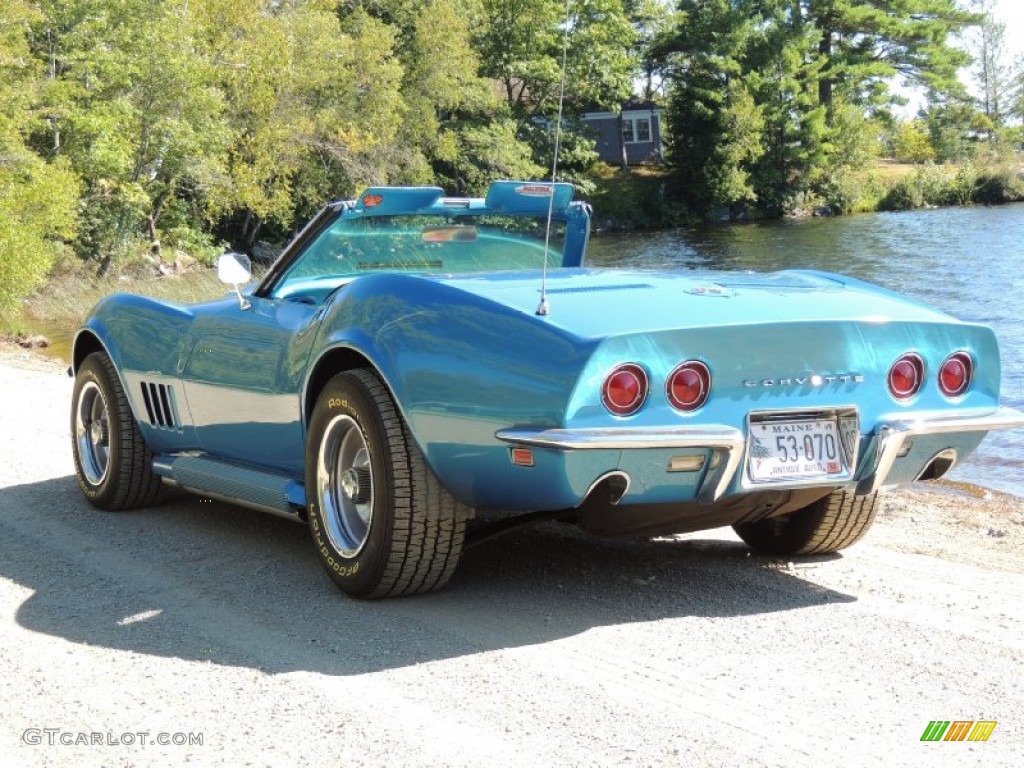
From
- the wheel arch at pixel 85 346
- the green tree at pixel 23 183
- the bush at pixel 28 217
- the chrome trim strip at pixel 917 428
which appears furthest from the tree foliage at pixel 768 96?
the chrome trim strip at pixel 917 428

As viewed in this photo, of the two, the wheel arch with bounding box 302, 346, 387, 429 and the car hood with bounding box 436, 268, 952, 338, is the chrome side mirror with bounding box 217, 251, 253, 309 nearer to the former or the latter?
the wheel arch with bounding box 302, 346, 387, 429

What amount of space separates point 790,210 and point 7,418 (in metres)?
53.0

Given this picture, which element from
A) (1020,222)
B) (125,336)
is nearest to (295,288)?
(125,336)

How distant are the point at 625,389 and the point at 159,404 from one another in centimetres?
282

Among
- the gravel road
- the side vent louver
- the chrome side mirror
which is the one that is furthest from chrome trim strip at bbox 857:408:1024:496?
the side vent louver

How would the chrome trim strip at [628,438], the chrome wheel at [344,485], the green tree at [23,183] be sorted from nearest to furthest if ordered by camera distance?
the chrome trim strip at [628,438]
the chrome wheel at [344,485]
the green tree at [23,183]

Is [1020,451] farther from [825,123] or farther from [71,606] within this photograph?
[825,123]

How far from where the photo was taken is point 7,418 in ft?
31.7

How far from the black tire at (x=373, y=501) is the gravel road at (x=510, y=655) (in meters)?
0.13

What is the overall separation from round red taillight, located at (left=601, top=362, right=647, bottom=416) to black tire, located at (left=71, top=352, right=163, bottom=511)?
3088mm

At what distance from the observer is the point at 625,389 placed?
3.87 meters

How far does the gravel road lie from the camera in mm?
3322

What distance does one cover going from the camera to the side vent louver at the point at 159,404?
5.88m

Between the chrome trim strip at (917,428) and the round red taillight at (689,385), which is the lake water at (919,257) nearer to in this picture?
the chrome trim strip at (917,428)
